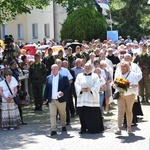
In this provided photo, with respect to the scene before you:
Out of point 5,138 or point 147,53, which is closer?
A: point 5,138

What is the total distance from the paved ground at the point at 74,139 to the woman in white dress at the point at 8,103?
0.29 meters

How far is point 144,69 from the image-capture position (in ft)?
54.0

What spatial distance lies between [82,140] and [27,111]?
16.9 ft

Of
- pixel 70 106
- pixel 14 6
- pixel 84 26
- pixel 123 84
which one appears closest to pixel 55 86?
pixel 123 84

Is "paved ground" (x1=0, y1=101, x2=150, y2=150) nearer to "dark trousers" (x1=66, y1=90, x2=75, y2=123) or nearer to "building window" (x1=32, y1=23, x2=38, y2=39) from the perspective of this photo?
"dark trousers" (x1=66, y1=90, x2=75, y2=123)

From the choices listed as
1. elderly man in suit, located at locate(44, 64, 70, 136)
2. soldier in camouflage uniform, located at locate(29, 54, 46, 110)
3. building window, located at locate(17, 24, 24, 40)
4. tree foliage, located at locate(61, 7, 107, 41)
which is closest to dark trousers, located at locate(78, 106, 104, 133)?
elderly man in suit, located at locate(44, 64, 70, 136)

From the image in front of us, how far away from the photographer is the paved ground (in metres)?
10.5

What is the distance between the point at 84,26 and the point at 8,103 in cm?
2102

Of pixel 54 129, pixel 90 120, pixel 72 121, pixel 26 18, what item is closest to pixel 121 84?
pixel 90 120

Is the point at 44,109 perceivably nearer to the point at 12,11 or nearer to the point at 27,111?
the point at 27,111

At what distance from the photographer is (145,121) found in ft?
43.3

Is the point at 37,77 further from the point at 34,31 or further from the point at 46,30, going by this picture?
the point at 34,31

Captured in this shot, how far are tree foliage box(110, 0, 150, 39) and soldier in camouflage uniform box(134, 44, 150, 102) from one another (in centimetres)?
2311

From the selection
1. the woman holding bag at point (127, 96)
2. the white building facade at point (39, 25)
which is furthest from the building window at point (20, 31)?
the woman holding bag at point (127, 96)
